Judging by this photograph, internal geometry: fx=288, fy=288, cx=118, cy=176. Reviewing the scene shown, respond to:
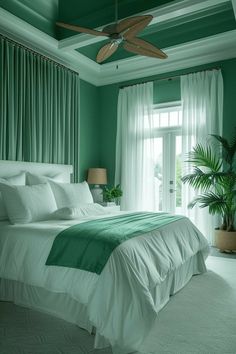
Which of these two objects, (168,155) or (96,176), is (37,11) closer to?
(96,176)

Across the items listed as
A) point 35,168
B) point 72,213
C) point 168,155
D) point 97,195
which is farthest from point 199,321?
point 168,155

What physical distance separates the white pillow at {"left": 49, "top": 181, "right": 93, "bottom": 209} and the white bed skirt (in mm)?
1101

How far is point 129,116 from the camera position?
5.49 m

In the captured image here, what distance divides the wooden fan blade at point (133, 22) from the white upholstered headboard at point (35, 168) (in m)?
2.03

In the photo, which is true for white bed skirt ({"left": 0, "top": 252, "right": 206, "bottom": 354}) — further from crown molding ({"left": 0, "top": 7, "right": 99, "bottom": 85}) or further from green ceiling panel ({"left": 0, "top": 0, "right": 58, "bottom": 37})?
green ceiling panel ({"left": 0, "top": 0, "right": 58, "bottom": 37})

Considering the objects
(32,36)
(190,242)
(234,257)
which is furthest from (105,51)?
(234,257)

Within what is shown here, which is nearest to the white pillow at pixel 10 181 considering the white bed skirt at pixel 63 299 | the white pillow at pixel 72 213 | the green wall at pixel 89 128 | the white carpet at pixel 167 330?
the white pillow at pixel 72 213

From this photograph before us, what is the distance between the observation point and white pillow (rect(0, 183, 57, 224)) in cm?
279

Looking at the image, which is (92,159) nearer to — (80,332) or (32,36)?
(32,36)

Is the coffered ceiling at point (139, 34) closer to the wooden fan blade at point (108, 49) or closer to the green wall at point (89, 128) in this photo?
the green wall at point (89, 128)

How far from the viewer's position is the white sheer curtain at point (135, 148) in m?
5.30

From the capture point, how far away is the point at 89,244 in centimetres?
206

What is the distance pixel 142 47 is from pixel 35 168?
2092 mm

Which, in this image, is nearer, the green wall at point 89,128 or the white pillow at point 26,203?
the white pillow at point 26,203
